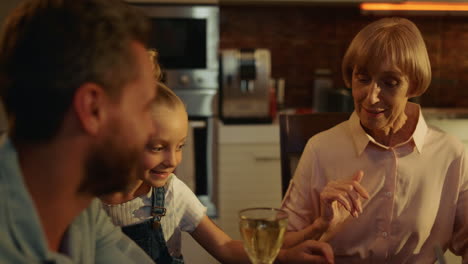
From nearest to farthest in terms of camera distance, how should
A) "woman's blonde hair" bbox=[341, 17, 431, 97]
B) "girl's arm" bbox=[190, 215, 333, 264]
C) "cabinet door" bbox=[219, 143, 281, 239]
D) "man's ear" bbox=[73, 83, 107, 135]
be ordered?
1. "man's ear" bbox=[73, 83, 107, 135]
2. "girl's arm" bbox=[190, 215, 333, 264]
3. "woman's blonde hair" bbox=[341, 17, 431, 97]
4. "cabinet door" bbox=[219, 143, 281, 239]

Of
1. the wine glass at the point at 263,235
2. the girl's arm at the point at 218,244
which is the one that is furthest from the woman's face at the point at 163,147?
the wine glass at the point at 263,235

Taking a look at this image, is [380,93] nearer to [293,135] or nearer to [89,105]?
[293,135]

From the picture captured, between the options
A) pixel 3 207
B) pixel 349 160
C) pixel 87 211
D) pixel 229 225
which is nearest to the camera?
pixel 3 207

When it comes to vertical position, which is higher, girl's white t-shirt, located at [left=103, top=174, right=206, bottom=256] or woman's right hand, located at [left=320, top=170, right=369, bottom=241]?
woman's right hand, located at [left=320, top=170, right=369, bottom=241]

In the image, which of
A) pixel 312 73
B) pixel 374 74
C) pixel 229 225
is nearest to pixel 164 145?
pixel 374 74

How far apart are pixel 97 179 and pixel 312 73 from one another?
316 centimetres

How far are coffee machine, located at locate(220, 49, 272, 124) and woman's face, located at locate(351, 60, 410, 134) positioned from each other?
1806 mm

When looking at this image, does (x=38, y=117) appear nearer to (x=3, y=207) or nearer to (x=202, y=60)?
(x=3, y=207)

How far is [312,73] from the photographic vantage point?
3871mm

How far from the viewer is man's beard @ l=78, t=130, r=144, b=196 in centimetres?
79

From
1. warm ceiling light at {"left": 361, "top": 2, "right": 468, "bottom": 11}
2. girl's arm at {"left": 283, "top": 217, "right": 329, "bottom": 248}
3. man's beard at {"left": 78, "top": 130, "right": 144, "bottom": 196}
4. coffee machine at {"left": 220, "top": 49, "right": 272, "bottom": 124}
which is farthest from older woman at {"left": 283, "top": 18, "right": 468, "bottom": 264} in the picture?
warm ceiling light at {"left": 361, "top": 2, "right": 468, "bottom": 11}

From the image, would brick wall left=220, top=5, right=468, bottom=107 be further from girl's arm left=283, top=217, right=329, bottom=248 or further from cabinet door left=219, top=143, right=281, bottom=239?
girl's arm left=283, top=217, right=329, bottom=248

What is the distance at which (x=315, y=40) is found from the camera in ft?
12.6

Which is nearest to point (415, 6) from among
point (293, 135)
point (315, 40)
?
point (315, 40)
